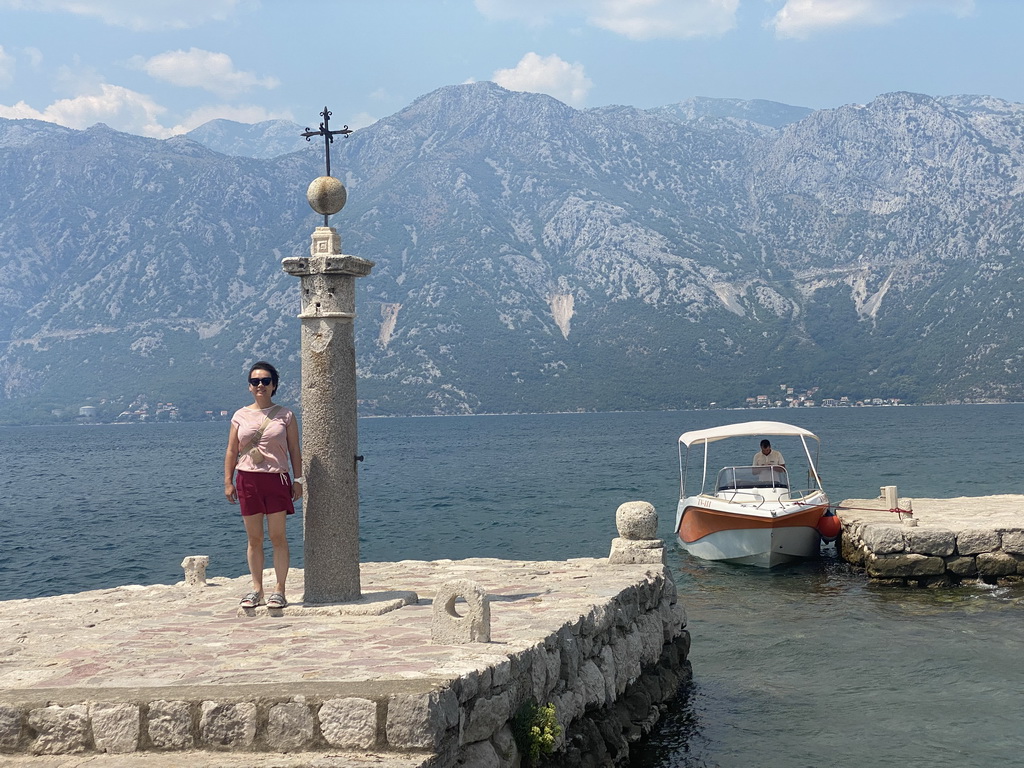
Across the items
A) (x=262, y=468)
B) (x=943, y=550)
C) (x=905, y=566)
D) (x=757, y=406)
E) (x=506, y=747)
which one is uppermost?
(x=262, y=468)

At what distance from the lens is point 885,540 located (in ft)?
67.9

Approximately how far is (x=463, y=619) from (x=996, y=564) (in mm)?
15054

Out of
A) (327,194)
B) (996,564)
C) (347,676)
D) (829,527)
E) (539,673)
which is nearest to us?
(347,676)

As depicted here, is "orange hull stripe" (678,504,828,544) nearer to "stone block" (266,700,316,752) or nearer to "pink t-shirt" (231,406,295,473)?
"pink t-shirt" (231,406,295,473)

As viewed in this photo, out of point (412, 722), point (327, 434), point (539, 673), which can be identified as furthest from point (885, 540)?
point (412, 722)

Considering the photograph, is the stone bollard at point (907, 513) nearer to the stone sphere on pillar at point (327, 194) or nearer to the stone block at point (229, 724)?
the stone sphere on pillar at point (327, 194)

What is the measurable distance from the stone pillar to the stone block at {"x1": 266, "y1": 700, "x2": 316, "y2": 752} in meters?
3.71

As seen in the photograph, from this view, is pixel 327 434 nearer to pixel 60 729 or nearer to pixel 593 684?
pixel 593 684

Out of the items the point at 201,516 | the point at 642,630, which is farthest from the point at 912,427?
the point at 642,630

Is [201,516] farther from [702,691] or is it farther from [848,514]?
[702,691]

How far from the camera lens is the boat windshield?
993 inches

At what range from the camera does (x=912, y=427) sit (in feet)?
372

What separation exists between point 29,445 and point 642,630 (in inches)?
5293

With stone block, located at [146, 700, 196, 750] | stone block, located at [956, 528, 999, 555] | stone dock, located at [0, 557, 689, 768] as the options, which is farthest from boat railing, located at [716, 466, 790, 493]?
stone block, located at [146, 700, 196, 750]
